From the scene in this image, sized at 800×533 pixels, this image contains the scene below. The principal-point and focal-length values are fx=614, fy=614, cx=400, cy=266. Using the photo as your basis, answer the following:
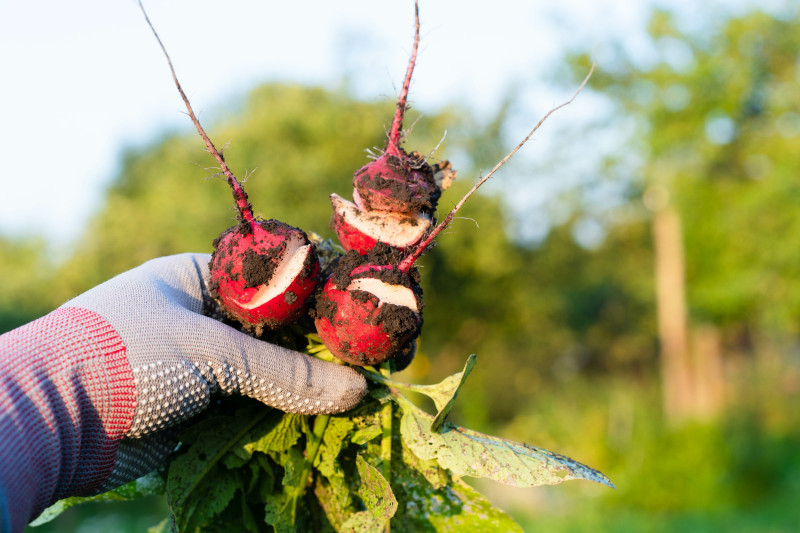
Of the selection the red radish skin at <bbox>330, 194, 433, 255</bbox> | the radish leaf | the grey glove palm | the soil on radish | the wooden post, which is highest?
the wooden post

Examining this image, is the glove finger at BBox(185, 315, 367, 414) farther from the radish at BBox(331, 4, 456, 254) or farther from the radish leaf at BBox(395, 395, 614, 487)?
the radish at BBox(331, 4, 456, 254)

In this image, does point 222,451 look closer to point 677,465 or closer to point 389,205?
point 389,205

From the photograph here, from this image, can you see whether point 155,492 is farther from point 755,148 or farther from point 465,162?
point 755,148

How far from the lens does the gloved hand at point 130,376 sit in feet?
4.09

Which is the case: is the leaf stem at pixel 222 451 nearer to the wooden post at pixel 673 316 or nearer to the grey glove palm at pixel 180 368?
the grey glove palm at pixel 180 368

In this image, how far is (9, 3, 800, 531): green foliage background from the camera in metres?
8.27

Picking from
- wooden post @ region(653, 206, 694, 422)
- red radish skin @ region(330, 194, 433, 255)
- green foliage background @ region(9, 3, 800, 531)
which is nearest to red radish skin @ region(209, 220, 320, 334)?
red radish skin @ region(330, 194, 433, 255)

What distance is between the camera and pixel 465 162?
461 inches

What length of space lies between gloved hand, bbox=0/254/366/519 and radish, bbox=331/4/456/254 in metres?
0.36

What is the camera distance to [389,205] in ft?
5.41

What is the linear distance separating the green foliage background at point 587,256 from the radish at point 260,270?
19.7ft

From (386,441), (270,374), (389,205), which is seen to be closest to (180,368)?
(270,374)

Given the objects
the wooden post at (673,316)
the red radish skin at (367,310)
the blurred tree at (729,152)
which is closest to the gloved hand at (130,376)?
the red radish skin at (367,310)

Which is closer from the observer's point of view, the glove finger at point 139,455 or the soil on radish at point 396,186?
the glove finger at point 139,455
